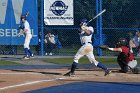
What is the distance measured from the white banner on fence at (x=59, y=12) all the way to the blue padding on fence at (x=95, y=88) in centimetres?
1278

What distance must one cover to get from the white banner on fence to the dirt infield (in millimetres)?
8571

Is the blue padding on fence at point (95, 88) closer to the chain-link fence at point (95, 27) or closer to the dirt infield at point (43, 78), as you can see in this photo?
the dirt infield at point (43, 78)

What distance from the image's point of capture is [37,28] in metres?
27.0

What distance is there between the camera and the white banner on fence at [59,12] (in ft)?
88.7

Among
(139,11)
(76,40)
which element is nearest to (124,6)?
(139,11)

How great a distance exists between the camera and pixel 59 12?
88.9 ft

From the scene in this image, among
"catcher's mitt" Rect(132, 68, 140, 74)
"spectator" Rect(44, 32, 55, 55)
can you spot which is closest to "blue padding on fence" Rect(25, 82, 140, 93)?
"catcher's mitt" Rect(132, 68, 140, 74)

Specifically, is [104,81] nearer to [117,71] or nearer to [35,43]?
[117,71]

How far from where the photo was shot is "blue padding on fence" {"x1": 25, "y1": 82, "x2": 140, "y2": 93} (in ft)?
41.4

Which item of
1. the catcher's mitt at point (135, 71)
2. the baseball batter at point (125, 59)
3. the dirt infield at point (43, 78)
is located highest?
the baseball batter at point (125, 59)

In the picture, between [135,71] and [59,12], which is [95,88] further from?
[59,12]

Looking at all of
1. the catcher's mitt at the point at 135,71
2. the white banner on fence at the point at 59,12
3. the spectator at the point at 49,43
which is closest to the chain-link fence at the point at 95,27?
the spectator at the point at 49,43

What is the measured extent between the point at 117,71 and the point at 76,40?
11229 mm

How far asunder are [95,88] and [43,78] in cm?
319
